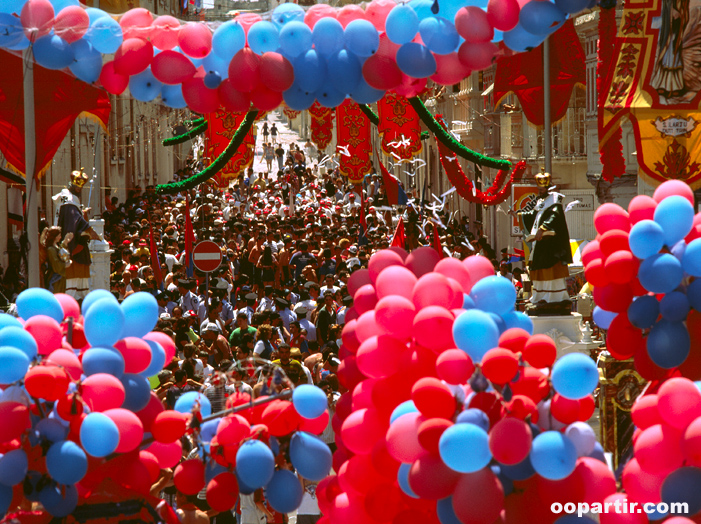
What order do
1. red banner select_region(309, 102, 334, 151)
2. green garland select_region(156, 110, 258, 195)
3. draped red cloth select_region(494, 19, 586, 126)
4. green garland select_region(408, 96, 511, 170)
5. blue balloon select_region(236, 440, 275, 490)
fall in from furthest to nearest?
red banner select_region(309, 102, 334, 151), draped red cloth select_region(494, 19, 586, 126), green garland select_region(156, 110, 258, 195), green garland select_region(408, 96, 511, 170), blue balloon select_region(236, 440, 275, 490)

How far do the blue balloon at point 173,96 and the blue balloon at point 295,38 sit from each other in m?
1.03

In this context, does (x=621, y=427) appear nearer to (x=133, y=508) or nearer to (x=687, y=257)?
(x=687, y=257)

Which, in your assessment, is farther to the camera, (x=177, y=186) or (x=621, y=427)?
(x=177, y=186)

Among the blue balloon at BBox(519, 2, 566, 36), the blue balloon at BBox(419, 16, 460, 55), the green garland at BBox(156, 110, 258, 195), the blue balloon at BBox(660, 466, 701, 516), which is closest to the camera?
the blue balloon at BBox(660, 466, 701, 516)

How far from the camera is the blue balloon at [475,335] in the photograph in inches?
256

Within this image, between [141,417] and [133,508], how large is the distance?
0.62m

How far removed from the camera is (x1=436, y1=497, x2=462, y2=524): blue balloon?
6.28 metres

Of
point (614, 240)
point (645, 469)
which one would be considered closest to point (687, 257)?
point (614, 240)

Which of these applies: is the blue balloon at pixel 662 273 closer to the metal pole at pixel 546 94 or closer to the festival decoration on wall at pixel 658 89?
the festival decoration on wall at pixel 658 89

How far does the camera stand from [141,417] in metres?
7.20

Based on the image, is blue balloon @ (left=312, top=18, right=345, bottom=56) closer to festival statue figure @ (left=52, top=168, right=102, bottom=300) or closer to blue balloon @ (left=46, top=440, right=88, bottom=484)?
blue balloon @ (left=46, top=440, right=88, bottom=484)

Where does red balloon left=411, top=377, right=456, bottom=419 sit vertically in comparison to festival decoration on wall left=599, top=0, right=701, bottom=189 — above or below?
below

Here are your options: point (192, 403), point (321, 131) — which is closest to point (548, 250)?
point (192, 403)

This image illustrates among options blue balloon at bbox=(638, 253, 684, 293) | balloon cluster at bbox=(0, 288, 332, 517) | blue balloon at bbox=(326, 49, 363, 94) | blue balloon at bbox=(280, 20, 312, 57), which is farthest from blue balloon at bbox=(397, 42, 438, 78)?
balloon cluster at bbox=(0, 288, 332, 517)
